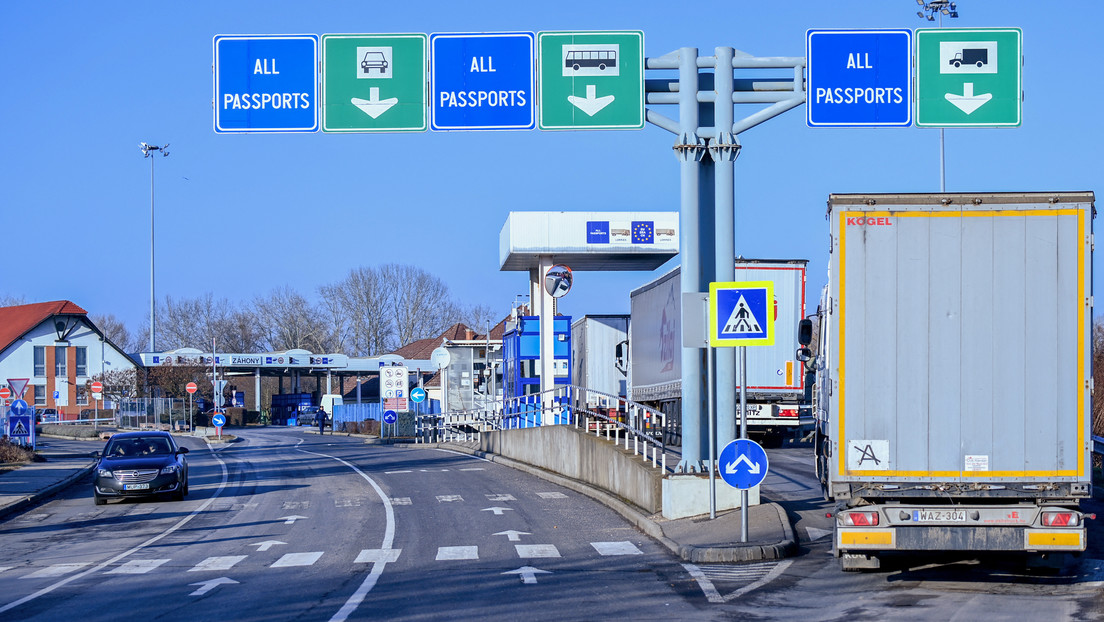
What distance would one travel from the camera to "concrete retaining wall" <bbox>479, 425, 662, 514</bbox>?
18.1 metres

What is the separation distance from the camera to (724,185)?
1603 centimetres

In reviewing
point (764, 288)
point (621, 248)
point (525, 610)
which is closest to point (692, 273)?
point (764, 288)

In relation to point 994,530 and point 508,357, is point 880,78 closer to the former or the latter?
point 994,530

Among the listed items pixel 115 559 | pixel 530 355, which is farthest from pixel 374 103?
pixel 530 355

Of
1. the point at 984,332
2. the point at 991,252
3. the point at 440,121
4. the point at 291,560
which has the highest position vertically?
the point at 440,121

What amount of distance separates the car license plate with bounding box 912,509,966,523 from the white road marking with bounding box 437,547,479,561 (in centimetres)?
582

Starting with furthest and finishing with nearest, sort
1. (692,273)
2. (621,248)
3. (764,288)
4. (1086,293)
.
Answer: (621,248)
(692,273)
(764,288)
(1086,293)

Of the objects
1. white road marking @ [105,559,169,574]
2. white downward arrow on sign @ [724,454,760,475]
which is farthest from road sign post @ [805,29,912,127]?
white road marking @ [105,559,169,574]

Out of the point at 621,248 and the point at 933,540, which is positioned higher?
the point at 621,248

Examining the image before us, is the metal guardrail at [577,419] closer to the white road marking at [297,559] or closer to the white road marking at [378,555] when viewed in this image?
the white road marking at [378,555]

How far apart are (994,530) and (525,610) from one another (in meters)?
4.31

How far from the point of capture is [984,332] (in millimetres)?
10836

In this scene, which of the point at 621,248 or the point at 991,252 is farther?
the point at 621,248

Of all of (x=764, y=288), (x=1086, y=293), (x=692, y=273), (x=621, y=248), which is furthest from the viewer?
(x=621, y=248)
